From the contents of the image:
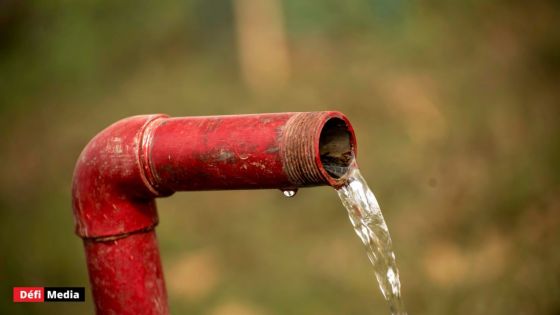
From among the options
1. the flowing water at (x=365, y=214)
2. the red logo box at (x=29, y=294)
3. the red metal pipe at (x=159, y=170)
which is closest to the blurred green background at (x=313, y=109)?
the red logo box at (x=29, y=294)

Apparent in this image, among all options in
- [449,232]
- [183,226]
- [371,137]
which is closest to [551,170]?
[449,232]

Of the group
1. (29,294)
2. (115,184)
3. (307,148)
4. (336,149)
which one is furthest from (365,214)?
(29,294)

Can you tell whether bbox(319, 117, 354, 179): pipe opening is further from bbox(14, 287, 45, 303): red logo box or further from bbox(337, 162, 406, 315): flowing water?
bbox(14, 287, 45, 303): red logo box

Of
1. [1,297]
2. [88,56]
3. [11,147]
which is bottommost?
[1,297]

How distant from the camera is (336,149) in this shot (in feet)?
5.13

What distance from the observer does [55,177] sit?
4.69 metres

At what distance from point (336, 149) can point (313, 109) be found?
3.01 m

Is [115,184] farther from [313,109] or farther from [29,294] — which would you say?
[313,109]

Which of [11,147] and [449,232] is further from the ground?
[11,147]

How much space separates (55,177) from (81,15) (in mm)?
1222

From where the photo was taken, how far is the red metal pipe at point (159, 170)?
4.63ft

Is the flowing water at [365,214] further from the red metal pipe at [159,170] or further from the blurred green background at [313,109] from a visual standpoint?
the blurred green background at [313,109]

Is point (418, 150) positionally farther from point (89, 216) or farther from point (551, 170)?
point (89, 216)

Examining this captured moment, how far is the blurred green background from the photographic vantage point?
4.22 metres
